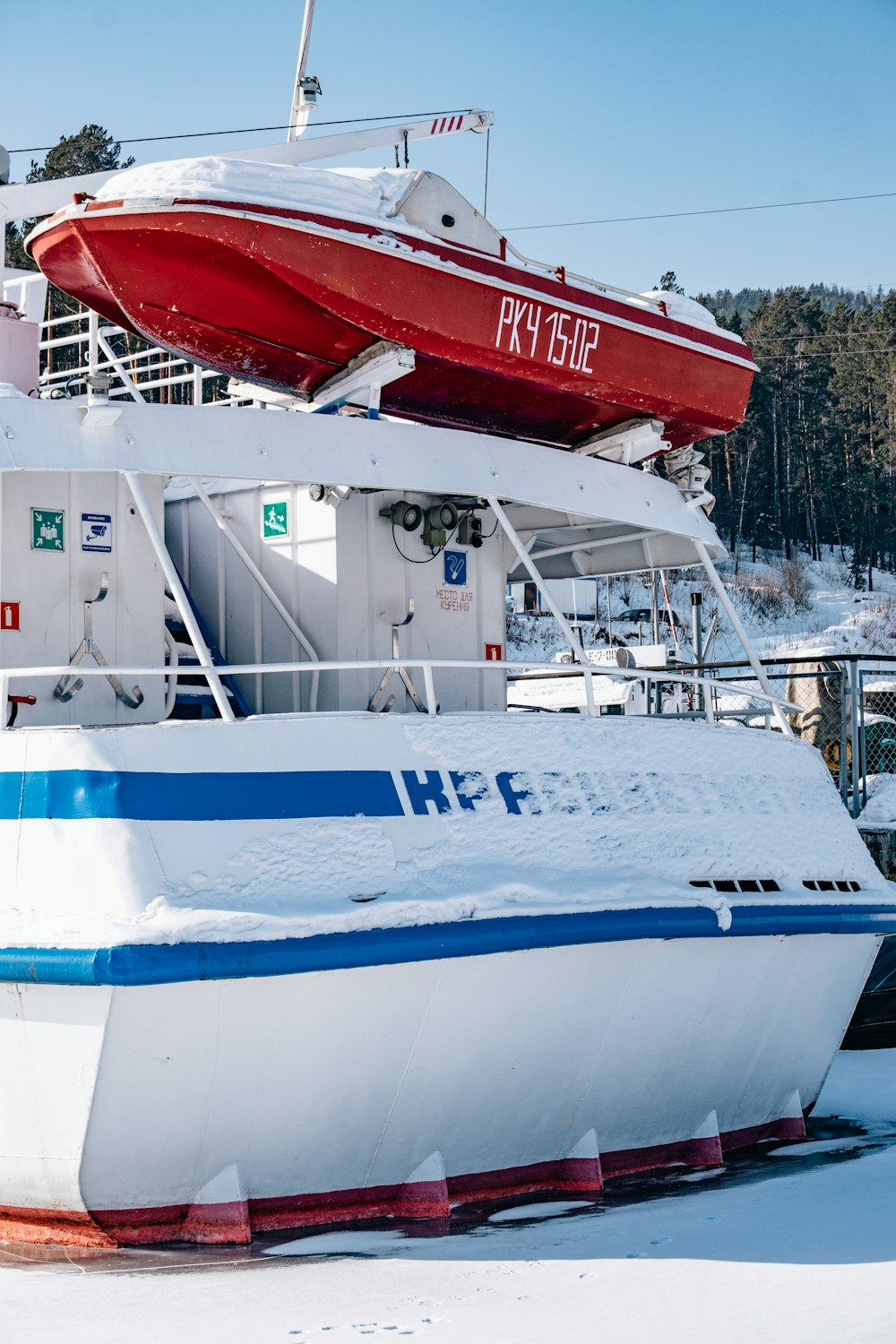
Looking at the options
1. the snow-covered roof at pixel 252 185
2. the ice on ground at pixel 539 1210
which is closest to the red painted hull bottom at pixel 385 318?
the snow-covered roof at pixel 252 185

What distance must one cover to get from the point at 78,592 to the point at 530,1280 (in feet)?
12.2

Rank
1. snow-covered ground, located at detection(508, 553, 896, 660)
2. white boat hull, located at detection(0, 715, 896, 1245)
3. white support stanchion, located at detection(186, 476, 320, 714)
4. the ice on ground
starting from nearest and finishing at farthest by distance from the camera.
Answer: white boat hull, located at detection(0, 715, 896, 1245)
the ice on ground
white support stanchion, located at detection(186, 476, 320, 714)
snow-covered ground, located at detection(508, 553, 896, 660)

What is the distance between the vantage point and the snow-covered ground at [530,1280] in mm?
4707

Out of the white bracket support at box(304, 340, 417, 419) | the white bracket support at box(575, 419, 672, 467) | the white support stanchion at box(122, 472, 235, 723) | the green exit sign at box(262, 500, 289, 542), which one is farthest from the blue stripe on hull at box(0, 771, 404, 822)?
the white bracket support at box(575, 419, 672, 467)

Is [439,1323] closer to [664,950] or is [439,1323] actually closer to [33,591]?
[664,950]

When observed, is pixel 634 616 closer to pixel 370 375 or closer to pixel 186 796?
pixel 370 375

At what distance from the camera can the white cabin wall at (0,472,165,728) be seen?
6832 mm

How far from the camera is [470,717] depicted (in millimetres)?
6441

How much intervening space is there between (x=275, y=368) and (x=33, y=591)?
181cm

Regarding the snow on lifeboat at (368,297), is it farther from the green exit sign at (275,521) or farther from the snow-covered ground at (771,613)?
the snow-covered ground at (771,613)

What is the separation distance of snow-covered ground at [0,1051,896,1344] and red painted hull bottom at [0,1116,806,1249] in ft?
0.28

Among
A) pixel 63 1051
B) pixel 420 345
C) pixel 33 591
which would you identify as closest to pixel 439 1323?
pixel 63 1051

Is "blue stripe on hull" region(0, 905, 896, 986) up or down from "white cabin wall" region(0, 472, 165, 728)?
down

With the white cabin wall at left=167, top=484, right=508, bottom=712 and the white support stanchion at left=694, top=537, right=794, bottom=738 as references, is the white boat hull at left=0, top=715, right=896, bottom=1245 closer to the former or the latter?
the white support stanchion at left=694, top=537, right=794, bottom=738
